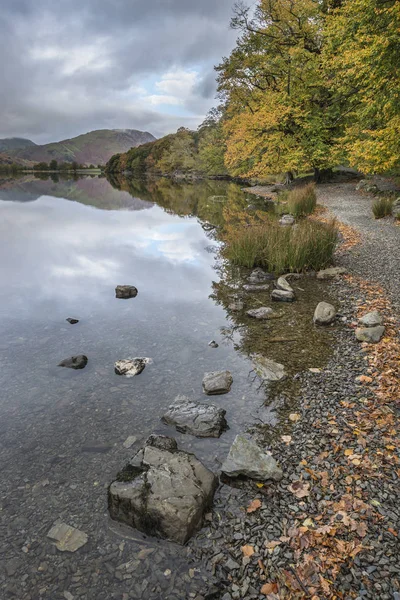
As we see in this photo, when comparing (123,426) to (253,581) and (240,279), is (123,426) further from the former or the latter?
(240,279)

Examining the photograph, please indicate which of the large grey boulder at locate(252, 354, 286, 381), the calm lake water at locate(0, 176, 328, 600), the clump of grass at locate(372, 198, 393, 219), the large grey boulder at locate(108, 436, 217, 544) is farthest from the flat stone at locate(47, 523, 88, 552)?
the clump of grass at locate(372, 198, 393, 219)

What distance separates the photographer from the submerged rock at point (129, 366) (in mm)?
6148

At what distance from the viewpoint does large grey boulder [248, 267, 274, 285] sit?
10.9 meters

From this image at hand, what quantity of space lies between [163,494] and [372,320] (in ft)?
17.7

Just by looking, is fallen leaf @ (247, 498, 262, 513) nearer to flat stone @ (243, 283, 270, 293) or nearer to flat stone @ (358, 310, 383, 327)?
flat stone @ (358, 310, 383, 327)

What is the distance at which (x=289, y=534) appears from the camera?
3.24 m

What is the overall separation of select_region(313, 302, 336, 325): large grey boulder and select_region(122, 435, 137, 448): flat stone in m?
4.88

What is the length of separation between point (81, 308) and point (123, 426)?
531 centimetres

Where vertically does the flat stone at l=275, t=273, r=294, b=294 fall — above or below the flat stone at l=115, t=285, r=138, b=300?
above

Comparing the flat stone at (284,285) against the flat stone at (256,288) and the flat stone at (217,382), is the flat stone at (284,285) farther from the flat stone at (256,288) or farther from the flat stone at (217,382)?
the flat stone at (217,382)

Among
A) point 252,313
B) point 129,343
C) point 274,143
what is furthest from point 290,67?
point 129,343

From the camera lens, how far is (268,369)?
20.2 feet

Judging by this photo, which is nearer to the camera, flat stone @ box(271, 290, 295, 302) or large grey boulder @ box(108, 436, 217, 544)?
large grey boulder @ box(108, 436, 217, 544)

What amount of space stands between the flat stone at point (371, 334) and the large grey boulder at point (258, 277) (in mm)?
4487
